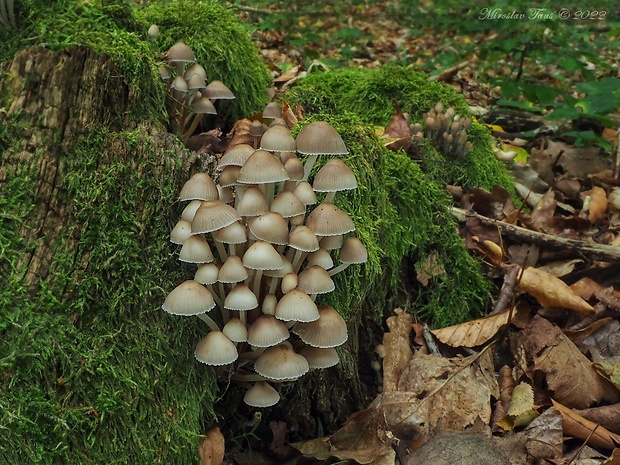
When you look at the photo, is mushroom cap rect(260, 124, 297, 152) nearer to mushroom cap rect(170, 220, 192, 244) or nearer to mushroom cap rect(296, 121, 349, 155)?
mushroom cap rect(296, 121, 349, 155)

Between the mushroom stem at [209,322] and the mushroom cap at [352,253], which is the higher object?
the mushroom cap at [352,253]

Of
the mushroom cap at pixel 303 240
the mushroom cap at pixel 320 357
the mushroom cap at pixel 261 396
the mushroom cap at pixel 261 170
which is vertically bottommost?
the mushroom cap at pixel 261 396

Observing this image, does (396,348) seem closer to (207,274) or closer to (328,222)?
(328,222)

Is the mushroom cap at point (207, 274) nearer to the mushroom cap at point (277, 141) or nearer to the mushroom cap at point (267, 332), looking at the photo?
the mushroom cap at point (267, 332)

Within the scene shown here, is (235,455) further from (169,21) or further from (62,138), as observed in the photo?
(169,21)

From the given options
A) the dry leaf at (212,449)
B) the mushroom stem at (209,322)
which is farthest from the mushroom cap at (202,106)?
the dry leaf at (212,449)

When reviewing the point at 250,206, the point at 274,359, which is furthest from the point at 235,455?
the point at 250,206

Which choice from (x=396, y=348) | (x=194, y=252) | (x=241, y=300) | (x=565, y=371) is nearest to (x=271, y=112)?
(x=194, y=252)

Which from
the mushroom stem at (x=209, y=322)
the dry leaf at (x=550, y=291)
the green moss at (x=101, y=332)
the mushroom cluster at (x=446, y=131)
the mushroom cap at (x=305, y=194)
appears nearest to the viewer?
the green moss at (x=101, y=332)
